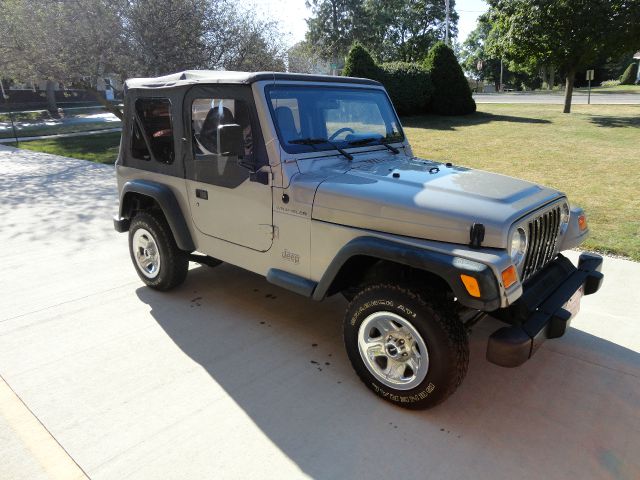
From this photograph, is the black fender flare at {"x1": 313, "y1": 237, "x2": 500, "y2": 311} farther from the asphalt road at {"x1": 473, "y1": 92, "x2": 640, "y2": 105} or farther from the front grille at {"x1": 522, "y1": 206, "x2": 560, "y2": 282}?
the asphalt road at {"x1": 473, "y1": 92, "x2": 640, "y2": 105}

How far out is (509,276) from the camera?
2.41 meters

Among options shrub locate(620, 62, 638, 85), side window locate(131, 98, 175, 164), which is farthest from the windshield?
shrub locate(620, 62, 638, 85)

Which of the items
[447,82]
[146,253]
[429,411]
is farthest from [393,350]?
[447,82]

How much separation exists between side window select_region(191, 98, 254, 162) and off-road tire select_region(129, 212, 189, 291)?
853mm

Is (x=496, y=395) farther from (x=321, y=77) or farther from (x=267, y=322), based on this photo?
(x=321, y=77)

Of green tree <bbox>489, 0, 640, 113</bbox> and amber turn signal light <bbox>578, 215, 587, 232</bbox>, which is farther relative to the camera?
green tree <bbox>489, 0, 640, 113</bbox>

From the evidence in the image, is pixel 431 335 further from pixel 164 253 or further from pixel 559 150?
pixel 559 150

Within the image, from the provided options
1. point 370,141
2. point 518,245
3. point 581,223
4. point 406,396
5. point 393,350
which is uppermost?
point 370,141

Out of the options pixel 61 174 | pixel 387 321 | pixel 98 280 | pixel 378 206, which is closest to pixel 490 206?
pixel 378 206

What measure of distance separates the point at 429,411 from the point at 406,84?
55.4ft

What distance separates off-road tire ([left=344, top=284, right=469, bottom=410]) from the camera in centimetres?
256

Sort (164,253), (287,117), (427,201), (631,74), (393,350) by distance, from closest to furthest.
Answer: (427,201), (393,350), (287,117), (164,253), (631,74)

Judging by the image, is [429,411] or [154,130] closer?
[429,411]

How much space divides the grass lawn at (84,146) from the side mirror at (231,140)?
10180 millimetres
